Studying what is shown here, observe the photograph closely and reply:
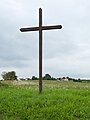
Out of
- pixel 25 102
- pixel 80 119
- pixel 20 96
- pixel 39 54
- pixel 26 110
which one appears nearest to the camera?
pixel 80 119

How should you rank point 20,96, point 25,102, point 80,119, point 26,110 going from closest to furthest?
point 80,119, point 26,110, point 25,102, point 20,96

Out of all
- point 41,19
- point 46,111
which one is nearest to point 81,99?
point 46,111

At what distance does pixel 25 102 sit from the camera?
11367mm

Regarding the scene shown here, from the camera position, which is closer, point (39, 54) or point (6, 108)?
point (6, 108)

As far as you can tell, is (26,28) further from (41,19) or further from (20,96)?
(20,96)

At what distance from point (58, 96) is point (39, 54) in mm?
2129

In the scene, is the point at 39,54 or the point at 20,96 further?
the point at 39,54

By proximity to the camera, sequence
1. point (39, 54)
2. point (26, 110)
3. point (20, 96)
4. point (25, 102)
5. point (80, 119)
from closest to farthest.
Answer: point (80, 119) < point (26, 110) < point (25, 102) < point (20, 96) < point (39, 54)

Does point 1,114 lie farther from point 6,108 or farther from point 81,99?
point 81,99

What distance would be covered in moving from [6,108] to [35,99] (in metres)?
1.01

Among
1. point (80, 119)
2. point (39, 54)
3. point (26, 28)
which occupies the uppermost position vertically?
point (26, 28)

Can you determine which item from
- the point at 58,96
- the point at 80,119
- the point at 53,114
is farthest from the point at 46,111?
the point at 58,96

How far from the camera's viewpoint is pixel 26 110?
10.7 metres

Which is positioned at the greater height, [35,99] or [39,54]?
[39,54]
